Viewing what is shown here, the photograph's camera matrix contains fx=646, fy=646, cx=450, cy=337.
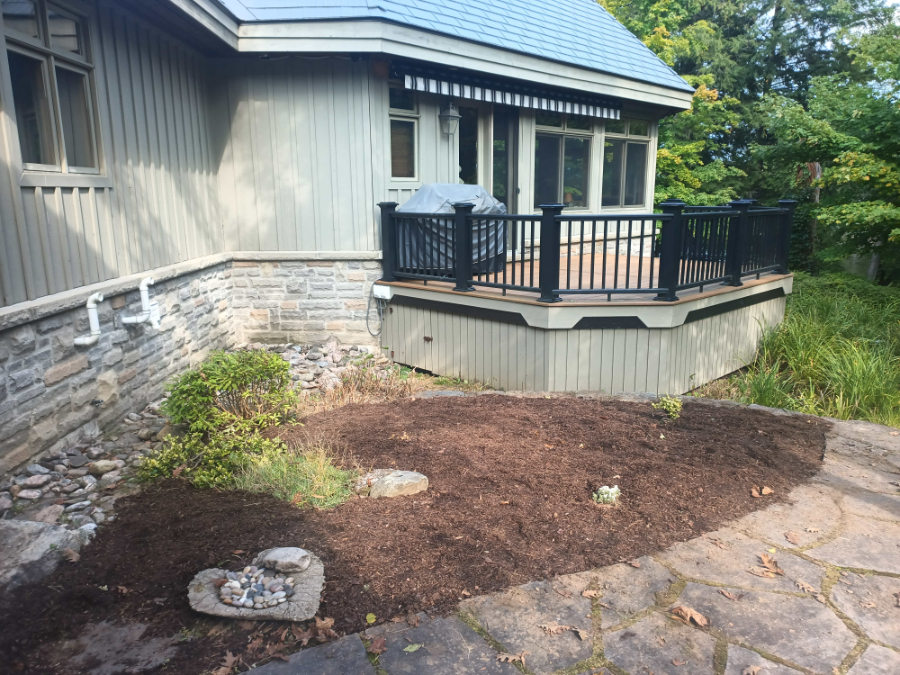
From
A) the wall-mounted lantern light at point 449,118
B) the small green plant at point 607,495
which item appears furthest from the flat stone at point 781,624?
the wall-mounted lantern light at point 449,118

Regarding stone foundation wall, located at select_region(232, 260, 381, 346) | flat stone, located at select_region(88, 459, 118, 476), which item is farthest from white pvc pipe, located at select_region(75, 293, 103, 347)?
stone foundation wall, located at select_region(232, 260, 381, 346)

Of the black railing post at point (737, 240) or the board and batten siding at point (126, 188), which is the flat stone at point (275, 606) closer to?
the board and batten siding at point (126, 188)

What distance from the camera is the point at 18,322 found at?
12.4ft

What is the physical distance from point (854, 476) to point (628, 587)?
6.88 ft

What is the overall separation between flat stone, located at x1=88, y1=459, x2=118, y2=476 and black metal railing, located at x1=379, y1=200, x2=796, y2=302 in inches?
139

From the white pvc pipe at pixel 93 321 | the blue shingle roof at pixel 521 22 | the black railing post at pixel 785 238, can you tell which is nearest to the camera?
the white pvc pipe at pixel 93 321

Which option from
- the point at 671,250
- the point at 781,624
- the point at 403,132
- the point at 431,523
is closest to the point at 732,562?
the point at 781,624

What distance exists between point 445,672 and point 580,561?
896 mm

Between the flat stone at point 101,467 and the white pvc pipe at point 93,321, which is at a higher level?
the white pvc pipe at point 93,321

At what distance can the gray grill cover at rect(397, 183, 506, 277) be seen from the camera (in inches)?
273

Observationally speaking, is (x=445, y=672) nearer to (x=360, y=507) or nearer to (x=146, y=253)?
(x=360, y=507)

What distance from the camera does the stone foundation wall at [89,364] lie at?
151 inches

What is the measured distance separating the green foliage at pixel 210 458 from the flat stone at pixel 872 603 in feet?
9.62

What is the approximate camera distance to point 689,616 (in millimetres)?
2494
